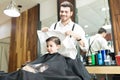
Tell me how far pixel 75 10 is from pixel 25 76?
2009mm

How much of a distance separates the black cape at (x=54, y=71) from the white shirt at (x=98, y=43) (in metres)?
1.03

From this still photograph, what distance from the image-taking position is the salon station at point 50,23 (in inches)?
85.7

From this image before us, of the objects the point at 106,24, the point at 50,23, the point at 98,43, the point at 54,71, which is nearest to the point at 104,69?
the point at 98,43

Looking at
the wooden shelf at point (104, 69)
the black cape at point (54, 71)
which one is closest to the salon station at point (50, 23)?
Answer: the wooden shelf at point (104, 69)

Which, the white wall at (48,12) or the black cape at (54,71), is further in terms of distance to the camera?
the white wall at (48,12)

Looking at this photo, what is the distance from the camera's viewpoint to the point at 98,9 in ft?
8.23

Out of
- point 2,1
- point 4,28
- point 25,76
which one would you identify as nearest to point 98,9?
point 25,76

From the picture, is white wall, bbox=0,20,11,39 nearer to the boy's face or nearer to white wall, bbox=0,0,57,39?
white wall, bbox=0,0,57,39

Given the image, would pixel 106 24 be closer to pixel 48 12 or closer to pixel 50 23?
pixel 50 23

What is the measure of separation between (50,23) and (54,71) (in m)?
2.11

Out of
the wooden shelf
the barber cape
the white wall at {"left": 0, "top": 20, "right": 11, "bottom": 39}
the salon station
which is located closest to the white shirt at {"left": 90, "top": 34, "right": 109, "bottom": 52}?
the salon station

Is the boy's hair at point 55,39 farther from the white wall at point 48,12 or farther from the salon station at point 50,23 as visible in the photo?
the white wall at point 48,12

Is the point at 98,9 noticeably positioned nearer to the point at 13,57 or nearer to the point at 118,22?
the point at 118,22

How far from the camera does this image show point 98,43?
2334 mm
